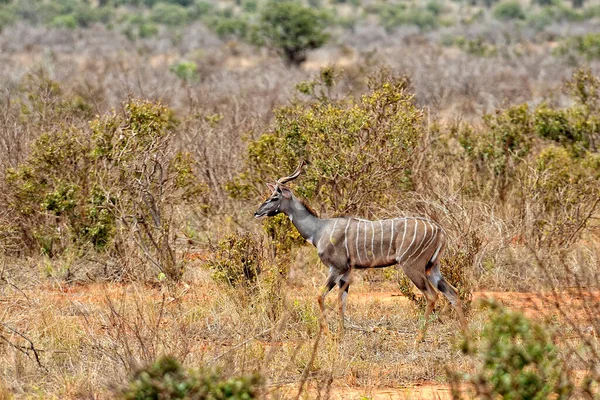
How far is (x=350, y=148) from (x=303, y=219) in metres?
1.51

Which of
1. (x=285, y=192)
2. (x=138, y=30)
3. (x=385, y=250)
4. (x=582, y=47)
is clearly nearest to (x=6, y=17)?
(x=138, y=30)

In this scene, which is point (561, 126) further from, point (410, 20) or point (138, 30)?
point (410, 20)

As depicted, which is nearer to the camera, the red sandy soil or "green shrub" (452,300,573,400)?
"green shrub" (452,300,573,400)

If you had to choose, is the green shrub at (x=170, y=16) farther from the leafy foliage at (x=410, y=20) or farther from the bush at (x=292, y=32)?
the bush at (x=292, y=32)

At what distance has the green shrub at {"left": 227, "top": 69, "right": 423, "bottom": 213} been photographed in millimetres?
9516

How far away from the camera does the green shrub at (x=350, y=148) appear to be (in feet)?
31.2

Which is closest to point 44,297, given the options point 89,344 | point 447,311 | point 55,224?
point 89,344

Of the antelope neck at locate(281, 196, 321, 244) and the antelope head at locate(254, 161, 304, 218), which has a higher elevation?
the antelope head at locate(254, 161, 304, 218)

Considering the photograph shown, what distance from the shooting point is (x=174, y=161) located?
996 cm

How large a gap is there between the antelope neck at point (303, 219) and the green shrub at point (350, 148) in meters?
1.05

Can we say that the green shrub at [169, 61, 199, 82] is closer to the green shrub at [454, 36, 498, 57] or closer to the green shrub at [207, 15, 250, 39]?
the green shrub at [454, 36, 498, 57]

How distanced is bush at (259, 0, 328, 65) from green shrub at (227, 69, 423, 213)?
60.1ft

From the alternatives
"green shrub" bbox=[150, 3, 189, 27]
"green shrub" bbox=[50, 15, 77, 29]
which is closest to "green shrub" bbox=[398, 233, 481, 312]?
"green shrub" bbox=[50, 15, 77, 29]

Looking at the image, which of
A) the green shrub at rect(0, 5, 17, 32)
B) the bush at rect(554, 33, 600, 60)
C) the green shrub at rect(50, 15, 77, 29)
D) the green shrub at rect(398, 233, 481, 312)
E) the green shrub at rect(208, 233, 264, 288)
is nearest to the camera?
the green shrub at rect(398, 233, 481, 312)
